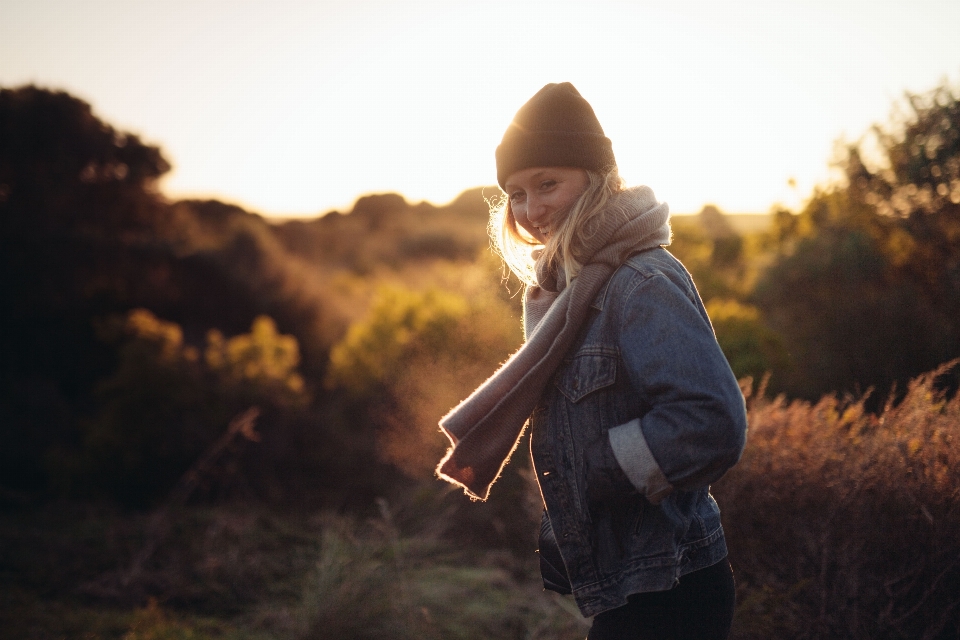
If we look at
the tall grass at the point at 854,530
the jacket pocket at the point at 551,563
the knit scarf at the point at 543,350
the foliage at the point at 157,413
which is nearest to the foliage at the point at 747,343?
the tall grass at the point at 854,530

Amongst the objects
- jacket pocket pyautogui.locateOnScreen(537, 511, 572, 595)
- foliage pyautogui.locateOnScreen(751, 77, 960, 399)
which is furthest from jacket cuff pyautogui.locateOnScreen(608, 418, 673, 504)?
foliage pyautogui.locateOnScreen(751, 77, 960, 399)

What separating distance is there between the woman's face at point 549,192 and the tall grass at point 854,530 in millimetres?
1942

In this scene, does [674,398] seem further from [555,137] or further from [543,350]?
[555,137]

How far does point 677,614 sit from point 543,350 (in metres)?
0.62

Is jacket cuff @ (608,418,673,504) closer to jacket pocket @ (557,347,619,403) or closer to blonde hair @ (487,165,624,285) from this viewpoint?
jacket pocket @ (557,347,619,403)

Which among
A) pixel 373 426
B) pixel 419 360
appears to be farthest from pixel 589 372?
pixel 373 426

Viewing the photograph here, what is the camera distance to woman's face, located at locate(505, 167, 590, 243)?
154 cm

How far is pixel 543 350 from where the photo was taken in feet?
4.77

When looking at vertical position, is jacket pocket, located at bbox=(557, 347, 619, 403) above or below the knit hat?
below

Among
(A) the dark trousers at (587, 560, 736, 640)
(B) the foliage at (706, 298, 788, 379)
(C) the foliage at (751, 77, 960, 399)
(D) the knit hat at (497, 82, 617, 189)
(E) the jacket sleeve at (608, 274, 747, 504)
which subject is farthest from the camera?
(B) the foliage at (706, 298, 788, 379)

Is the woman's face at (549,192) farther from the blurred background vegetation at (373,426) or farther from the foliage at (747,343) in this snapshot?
the foliage at (747,343)

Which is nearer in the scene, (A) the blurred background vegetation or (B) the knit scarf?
(B) the knit scarf

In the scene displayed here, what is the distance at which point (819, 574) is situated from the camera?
2633 mm

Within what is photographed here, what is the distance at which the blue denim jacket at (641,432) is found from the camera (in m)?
1.20
